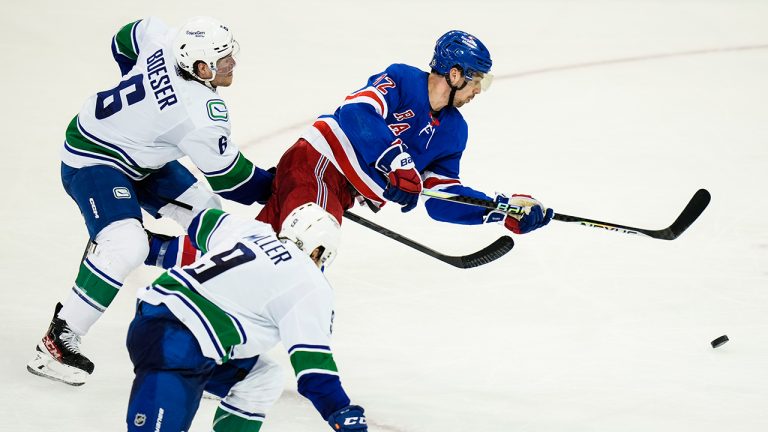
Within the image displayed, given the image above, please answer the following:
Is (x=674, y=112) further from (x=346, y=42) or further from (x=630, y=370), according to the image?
(x=630, y=370)

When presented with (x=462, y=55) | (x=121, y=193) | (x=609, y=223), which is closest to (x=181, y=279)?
(x=121, y=193)

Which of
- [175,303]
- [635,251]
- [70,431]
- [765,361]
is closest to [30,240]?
[70,431]

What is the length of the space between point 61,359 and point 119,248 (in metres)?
0.42

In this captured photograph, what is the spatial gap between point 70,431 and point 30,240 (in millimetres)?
1674

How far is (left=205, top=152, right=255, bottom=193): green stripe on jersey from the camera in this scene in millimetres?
4074

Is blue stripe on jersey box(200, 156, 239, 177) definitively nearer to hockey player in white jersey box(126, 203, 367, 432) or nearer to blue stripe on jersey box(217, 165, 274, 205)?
blue stripe on jersey box(217, 165, 274, 205)

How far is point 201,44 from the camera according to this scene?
3855 millimetres

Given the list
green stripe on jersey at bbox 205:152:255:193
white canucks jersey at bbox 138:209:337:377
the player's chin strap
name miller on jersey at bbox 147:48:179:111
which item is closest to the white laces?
green stripe on jersey at bbox 205:152:255:193

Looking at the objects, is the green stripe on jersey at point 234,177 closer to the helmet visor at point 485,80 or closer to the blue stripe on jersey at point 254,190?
the blue stripe on jersey at point 254,190

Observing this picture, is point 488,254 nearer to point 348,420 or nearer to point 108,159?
point 108,159

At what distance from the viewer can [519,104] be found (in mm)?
6969

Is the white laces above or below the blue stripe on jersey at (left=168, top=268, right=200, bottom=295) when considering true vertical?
above

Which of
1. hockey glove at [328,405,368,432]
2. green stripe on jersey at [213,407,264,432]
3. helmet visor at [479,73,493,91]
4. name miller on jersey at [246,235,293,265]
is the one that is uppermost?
helmet visor at [479,73,493,91]

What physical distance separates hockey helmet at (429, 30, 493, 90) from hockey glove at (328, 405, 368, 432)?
1.72m
